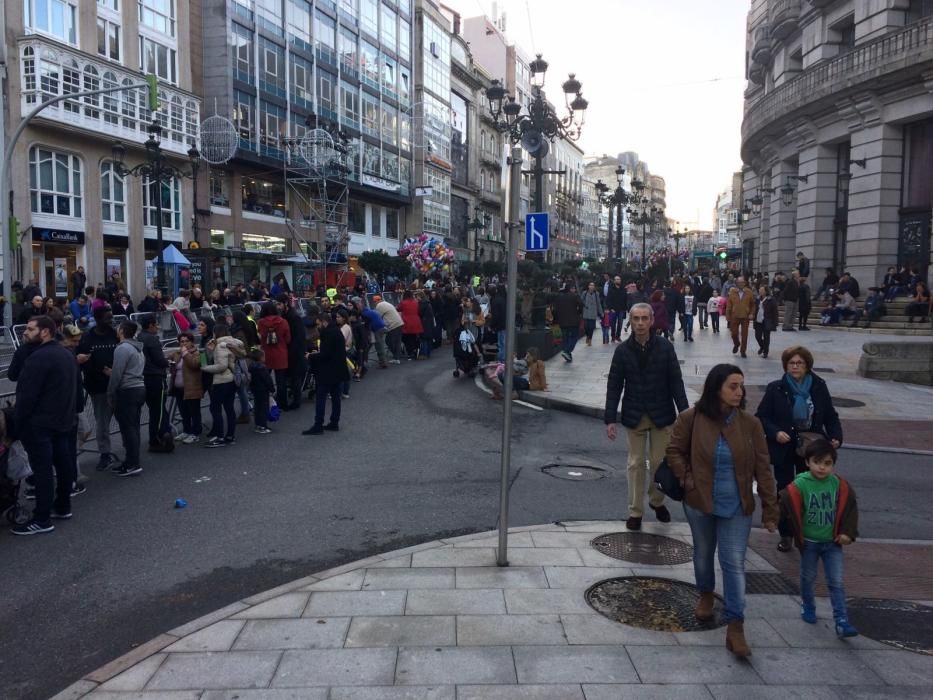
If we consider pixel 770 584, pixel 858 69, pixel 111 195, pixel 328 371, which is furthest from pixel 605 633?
pixel 111 195

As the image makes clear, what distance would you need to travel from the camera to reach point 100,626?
4.70 metres

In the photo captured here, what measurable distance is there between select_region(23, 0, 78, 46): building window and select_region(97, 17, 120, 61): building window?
1153 millimetres

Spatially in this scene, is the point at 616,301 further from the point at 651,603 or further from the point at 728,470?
the point at 728,470

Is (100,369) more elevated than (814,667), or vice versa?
(100,369)

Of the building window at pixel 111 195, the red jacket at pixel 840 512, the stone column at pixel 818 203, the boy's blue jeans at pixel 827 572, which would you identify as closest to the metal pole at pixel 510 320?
the red jacket at pixel 840 512

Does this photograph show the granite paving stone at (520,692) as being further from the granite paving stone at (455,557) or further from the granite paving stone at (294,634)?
the granite paving stone at (455,557)

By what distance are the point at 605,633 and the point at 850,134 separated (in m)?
27.2

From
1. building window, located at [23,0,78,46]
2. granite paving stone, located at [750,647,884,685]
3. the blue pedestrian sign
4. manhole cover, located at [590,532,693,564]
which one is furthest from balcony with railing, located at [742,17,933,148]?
building window, located at [23,0,78,46]

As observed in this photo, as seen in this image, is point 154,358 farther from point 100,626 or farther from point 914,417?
point 914,417

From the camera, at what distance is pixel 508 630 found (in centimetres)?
447

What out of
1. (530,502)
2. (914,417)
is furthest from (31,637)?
(914,417)

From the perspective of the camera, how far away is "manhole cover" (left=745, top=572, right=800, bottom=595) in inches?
203

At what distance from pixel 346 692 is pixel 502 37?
86000 mm

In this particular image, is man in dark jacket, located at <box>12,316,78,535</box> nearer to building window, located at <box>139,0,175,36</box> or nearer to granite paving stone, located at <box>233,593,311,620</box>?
granite paving stone, located at <box>233,593,311,620</box>
